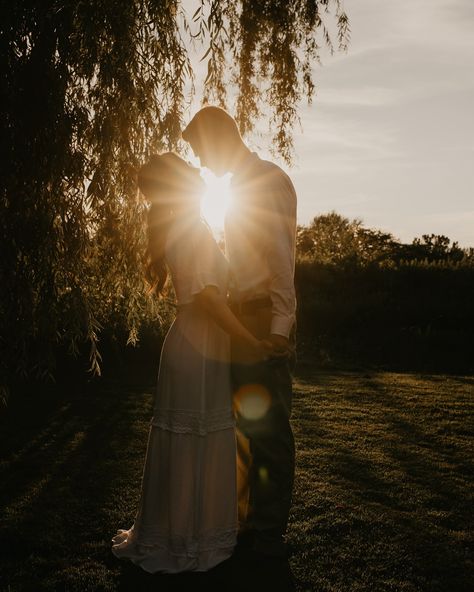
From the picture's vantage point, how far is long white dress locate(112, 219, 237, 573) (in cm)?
285

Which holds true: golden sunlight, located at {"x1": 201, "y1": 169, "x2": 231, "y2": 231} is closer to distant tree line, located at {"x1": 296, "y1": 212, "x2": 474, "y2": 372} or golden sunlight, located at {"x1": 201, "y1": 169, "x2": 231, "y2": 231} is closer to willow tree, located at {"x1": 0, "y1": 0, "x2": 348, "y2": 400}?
willow tree, located at {"x1": 0, "y1": 0, "x2": 348, "y2": 400}

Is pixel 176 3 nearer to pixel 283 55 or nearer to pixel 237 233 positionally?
pixel 283 55

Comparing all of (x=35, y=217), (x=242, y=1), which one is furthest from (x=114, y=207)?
(x=242, y=1)

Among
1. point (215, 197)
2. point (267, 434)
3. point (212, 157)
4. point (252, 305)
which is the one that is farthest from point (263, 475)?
point (212, 157)

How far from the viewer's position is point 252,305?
3039 mm

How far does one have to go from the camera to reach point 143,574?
9.34 feet

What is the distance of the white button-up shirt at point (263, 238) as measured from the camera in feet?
9.51

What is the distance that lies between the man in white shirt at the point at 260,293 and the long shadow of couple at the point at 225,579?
117 millimetres

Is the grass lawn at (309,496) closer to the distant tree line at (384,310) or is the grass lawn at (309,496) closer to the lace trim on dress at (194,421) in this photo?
the lace trim on dress at (194,421)

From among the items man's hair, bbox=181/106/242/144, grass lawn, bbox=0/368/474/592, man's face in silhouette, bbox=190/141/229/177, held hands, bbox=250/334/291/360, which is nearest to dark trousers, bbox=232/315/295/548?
held hands, bbox=250/334/291/360

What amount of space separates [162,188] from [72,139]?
76 centimetres

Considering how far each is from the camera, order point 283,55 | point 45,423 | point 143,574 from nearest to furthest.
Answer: point 143,574 < point 283,55 < point 45,423

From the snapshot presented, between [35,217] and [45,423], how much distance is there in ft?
11.4

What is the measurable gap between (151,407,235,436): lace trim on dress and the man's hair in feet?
4.62
